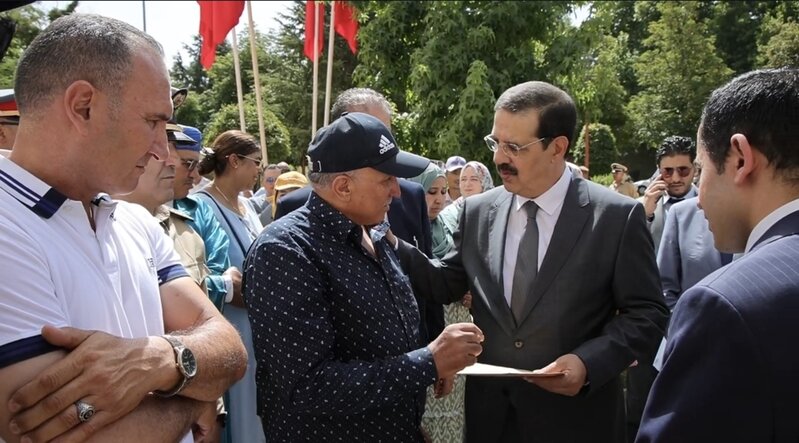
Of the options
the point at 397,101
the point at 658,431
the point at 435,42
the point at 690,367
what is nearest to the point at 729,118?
the point at 690,367

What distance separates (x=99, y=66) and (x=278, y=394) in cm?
138

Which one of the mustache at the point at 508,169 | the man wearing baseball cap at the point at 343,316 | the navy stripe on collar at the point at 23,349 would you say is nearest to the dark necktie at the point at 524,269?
the mustache at the point at 508,169

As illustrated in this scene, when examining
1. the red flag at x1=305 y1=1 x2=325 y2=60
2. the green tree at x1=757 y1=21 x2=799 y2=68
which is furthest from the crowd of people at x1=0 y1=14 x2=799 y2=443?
the green tree at x1=757 y1=21 x2=799 y2=68

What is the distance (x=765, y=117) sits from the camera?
68.7 inches

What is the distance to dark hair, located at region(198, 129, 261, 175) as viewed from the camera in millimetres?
4750

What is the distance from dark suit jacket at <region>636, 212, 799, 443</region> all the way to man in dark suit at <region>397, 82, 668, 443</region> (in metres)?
1.18

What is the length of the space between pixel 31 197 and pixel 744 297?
161cm

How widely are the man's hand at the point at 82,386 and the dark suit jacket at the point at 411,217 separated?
237 cm

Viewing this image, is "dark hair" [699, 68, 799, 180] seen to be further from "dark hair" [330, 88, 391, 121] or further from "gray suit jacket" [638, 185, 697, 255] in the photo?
"gray suit jacket" [638, 185, 697, 255]

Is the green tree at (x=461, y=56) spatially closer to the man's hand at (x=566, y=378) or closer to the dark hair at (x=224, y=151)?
the dark hair at (x=224, y=151)

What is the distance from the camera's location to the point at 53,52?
169 centimetres

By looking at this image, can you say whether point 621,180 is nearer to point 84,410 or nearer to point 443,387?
point 443,387

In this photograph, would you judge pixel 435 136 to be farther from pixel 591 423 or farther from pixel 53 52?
pixel 53 52

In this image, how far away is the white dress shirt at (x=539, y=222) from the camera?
125 inches
